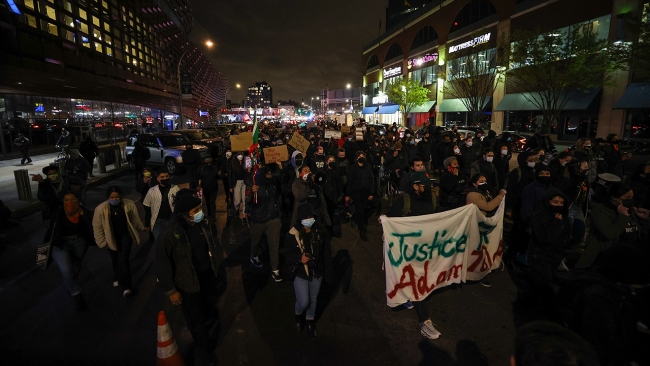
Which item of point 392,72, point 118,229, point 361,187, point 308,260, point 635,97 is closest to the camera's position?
point 308,260

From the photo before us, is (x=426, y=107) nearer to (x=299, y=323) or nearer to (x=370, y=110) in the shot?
(x=370, y=110)

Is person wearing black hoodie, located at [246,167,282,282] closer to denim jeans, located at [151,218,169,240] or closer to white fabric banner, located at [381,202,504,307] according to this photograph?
denim jeans, located at [151,218,169,240]

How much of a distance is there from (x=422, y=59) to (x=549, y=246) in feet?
152

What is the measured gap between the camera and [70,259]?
4.67 metres

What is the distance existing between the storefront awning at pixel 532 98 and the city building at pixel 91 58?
90.4ft

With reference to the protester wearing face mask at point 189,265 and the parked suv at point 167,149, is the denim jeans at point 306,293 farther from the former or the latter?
the parked suv at point 167,149

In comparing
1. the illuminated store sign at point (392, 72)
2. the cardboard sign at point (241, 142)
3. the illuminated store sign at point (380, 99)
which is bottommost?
the cardboard sign at point (241, 142)

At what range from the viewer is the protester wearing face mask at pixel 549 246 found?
4312 millimetres

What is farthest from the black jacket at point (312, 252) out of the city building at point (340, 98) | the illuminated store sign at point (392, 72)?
the city building at point (340, 98)

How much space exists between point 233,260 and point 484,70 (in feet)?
97.3

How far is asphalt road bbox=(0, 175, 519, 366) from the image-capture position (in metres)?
3.77

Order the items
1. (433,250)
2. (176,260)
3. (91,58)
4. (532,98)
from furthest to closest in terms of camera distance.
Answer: (91,58), (532,98), (433,250), (176,260)

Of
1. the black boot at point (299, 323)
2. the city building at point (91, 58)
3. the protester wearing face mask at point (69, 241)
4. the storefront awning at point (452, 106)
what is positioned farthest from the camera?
the storefront awning at point (452, 106)

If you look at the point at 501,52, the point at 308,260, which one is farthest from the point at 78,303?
the point at 501,52
